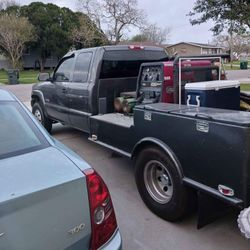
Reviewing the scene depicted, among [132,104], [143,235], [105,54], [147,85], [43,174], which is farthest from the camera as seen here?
[105,54]

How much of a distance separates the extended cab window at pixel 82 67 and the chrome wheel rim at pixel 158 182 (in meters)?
2.45

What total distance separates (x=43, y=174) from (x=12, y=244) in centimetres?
44

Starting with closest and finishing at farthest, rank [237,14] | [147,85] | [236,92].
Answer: [236,92], [147,85], [237,14]

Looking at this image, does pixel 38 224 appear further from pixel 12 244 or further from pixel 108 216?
pixel 108 216

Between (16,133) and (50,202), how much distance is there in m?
0.92

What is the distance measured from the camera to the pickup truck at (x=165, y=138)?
2.56 metres

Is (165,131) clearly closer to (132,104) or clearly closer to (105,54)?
(132,104)

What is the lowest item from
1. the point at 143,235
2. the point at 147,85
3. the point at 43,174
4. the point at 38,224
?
the point at 143,235

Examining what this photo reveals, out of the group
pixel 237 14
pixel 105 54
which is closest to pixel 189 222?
pixel 105 54

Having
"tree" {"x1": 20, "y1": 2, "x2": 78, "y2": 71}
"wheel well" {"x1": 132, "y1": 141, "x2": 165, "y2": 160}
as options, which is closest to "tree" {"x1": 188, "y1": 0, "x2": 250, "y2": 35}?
"wheel well" {"x1": 132, "y1": 141, "x2": 165, "y2": 160}

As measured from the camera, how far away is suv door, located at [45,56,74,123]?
615 cm

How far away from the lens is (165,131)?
3215 millimetres

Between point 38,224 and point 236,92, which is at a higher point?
point 236,92

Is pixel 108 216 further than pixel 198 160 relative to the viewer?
No
